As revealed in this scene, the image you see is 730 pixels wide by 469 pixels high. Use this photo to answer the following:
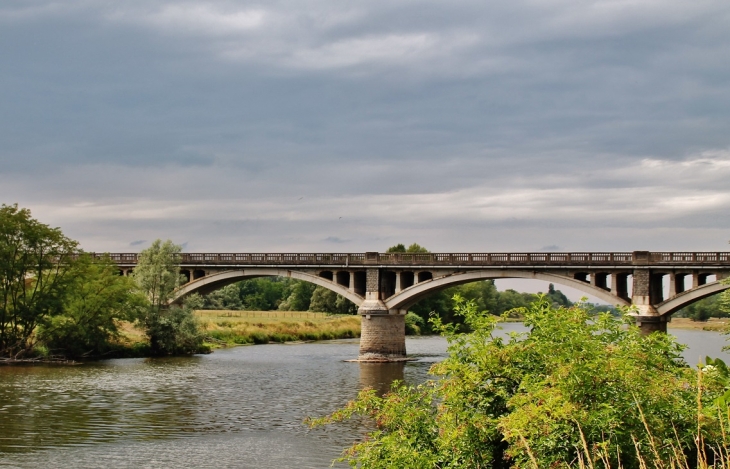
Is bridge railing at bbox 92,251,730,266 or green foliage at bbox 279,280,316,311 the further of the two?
green foliage at bbox 279,280,316,311

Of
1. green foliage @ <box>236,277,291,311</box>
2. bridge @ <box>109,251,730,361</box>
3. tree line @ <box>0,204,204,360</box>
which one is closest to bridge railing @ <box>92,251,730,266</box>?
bridge @ <box>109,251,730,361</box>

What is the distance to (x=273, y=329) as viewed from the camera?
87.4m

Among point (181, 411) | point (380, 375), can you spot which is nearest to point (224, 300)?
point (380, 375)

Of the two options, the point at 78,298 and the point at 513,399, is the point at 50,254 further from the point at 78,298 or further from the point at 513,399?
the point at 513,399

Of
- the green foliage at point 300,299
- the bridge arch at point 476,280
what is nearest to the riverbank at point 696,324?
the green foliage at point 300,299

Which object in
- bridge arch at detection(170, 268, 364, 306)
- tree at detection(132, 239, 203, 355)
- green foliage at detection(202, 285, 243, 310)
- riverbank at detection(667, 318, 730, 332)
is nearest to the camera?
tree at detection(132, 239, 203, 355)

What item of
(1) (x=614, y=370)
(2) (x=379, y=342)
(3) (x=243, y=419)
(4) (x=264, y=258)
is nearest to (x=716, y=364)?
(1) (x=614, y=370)

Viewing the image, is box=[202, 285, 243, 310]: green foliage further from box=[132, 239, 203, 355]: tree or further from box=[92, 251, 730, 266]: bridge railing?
box=[132, 239, 203, 355]: tree

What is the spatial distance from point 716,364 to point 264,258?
62.2 m

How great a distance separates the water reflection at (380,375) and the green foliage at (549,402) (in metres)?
30.0

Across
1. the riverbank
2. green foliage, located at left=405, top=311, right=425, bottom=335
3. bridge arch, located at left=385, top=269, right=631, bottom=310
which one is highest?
bridge arch, located at left=385, top=269, right=631, bottom=310

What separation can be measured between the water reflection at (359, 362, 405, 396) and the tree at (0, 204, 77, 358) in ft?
76.7

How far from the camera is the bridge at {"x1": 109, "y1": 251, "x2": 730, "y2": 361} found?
189ft

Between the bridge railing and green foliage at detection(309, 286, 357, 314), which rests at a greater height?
the bridge railing
